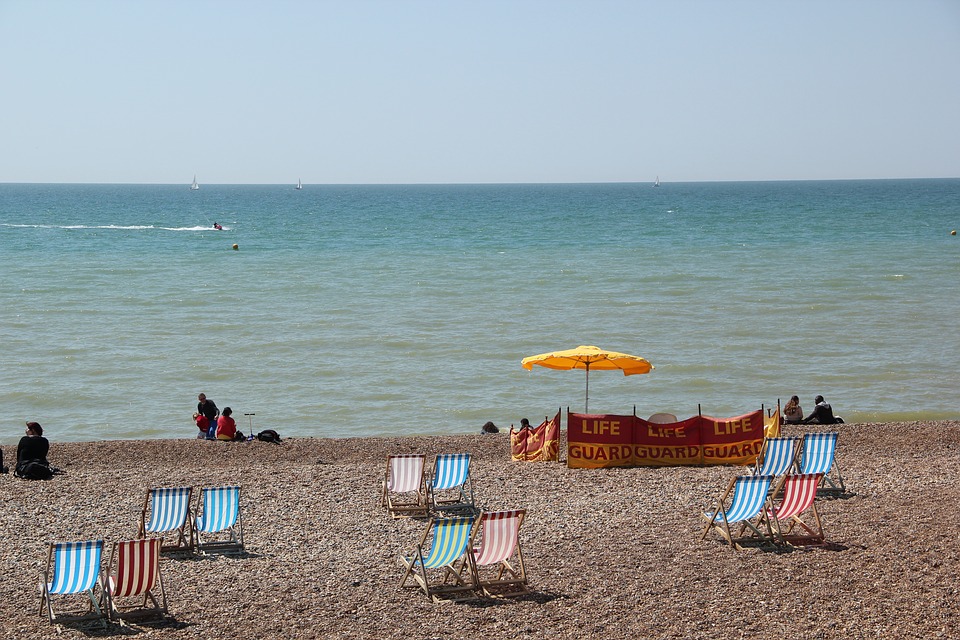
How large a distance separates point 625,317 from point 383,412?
493 inches

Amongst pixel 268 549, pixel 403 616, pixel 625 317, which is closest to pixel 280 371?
pixel 625 317

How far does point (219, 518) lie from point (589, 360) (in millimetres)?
6346

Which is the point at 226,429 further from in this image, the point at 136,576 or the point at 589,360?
the point at 136,576

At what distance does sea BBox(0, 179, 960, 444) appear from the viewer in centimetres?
2006

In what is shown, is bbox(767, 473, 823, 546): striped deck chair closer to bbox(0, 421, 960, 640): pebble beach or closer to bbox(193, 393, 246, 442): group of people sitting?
bbox(0, 421, 960, 640): pebble beach

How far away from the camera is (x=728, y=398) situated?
20.5m

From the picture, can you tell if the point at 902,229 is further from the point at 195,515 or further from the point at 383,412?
the point at 195,515

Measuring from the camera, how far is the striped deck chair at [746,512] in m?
9.67

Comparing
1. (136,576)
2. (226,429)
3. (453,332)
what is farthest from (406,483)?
(453,332)

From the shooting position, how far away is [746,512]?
31.8 ft

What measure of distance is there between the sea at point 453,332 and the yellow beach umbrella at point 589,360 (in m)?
1.28

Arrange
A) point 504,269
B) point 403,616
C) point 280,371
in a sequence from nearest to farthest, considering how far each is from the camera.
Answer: point 403,616
point 280,371
point 504,269

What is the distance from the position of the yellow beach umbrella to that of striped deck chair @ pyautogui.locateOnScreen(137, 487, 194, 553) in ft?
19.1

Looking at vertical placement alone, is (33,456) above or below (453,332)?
above
